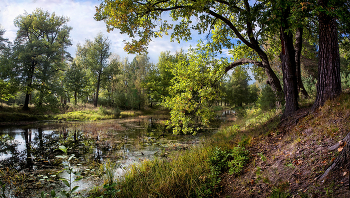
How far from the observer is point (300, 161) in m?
4.21

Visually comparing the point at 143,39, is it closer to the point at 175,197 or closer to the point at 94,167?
the point at 94,167

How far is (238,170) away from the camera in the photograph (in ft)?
16.2

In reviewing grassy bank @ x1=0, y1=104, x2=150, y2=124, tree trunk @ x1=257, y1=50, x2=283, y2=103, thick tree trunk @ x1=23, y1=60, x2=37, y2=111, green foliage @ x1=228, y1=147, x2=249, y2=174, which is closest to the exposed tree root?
green foliage @ x1=228, y1=147, x2=249, y2=174

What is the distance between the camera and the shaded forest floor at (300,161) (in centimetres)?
328

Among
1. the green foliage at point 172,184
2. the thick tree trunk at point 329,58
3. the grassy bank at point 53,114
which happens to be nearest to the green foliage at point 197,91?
the green foliage at point 172,184

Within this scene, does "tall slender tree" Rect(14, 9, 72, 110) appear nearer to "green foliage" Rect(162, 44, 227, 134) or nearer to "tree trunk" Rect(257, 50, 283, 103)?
"green foliage" Rect(162, 44, 227, 134)

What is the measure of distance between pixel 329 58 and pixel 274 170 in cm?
390

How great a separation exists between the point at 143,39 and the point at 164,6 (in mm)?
2153

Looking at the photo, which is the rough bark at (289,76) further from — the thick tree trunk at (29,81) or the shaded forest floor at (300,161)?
the thick tree trunk at (29,81)

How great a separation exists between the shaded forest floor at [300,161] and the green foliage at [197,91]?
310 centimetres

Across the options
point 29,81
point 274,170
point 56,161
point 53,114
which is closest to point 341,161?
point 274,170

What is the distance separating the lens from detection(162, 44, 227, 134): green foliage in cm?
859

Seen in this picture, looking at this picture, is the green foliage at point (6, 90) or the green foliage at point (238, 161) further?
the green foliage at point (6, 90)

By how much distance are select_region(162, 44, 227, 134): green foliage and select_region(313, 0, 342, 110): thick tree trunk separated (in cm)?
406
